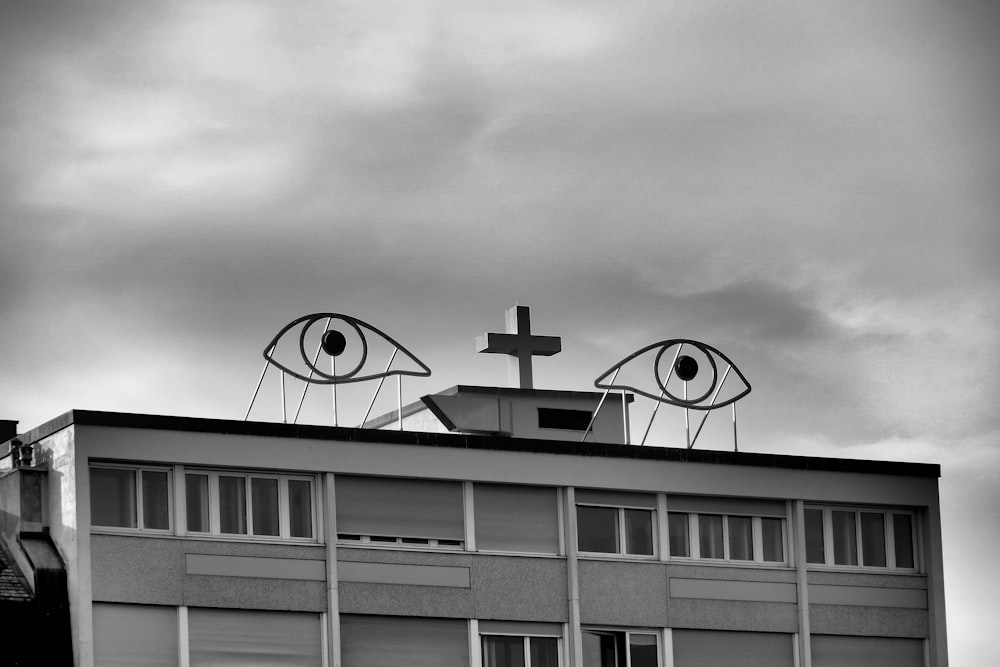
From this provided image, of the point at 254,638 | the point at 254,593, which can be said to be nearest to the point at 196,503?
the point at 254,593

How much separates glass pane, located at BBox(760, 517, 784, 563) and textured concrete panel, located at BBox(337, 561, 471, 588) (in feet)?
21.7

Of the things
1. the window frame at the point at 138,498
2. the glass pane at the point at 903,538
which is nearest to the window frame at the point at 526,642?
the window frame at the point at 138,498

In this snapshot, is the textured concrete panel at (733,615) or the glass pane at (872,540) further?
the glass pane at (872,540)

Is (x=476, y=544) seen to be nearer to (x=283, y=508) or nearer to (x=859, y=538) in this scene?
(x=283, y=508)

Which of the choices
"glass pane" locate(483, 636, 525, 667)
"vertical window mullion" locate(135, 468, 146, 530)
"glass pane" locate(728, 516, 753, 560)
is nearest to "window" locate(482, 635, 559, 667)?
"glass pane" locate(483, 636, 525, 667)

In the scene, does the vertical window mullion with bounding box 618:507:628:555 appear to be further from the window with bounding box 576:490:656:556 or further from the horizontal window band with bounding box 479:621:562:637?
the horizontal window band with bounding box 479:621:562:637

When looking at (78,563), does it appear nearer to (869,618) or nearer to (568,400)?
(568,400)

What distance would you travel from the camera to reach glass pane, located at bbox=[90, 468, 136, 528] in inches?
1581

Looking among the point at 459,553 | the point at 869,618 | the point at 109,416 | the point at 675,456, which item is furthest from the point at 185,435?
the point at 869,618

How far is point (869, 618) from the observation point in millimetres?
46625

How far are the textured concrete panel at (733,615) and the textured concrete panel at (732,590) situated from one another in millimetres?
96

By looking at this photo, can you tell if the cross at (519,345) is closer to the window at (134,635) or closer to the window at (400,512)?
the window at (400,512)

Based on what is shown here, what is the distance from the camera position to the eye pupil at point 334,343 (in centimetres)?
4375

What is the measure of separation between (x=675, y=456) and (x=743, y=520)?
80.2 inches
